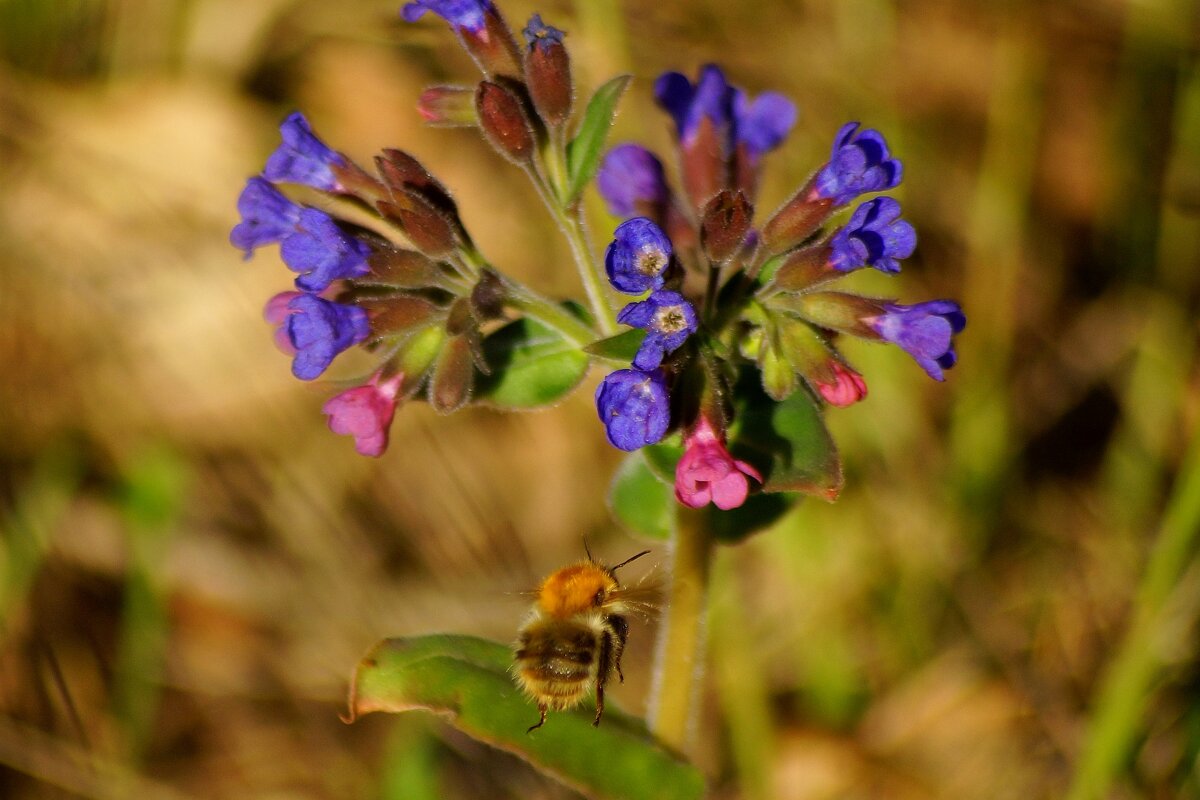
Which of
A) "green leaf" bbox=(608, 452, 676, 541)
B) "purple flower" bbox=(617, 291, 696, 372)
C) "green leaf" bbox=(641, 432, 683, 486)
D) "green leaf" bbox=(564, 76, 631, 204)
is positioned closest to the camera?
"purple flower" bbox=(617, 291, 696, 372)

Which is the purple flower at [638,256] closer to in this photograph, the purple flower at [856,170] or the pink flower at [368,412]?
the purple flower at [856,170]

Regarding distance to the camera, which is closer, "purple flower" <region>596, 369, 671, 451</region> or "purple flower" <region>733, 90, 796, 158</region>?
"purple flower" <region>596, 369, 671, 451</region>

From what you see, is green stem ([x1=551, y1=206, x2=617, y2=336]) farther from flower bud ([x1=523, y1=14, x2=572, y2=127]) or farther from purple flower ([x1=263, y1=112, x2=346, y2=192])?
purple flower ([x1=263, y1=112, x2=346, y2=192])

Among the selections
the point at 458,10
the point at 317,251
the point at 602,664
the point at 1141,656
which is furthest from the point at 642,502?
the point at 1141,656

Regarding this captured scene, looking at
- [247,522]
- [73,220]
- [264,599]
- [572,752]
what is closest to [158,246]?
[73,220]

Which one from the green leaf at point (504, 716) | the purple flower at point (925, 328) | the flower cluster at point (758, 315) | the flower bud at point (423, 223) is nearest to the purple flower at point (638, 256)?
the flower cluster at point (758, 315)

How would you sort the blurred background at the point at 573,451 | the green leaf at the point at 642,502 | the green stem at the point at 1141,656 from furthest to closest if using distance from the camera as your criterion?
the blurred background at the point at 573,451 < the green stem at the point at 1141,656 < the green leaf at the point at 642,502

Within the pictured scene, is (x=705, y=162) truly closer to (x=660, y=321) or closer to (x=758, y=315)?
(x=758, y=315)

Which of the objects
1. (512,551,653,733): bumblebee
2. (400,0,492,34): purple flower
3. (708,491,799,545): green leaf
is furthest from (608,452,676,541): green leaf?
(400,0,492,34): purple flower
